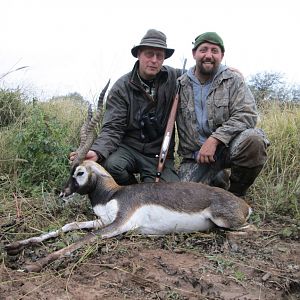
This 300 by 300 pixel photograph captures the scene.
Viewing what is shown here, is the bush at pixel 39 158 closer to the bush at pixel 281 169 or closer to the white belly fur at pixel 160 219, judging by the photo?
the white belly fur at pixel 160 219

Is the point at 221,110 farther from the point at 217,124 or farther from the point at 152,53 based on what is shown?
the point at 152,53

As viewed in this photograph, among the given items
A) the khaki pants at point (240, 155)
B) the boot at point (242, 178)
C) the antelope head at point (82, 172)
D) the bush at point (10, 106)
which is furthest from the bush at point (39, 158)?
the bush at point (10, 106)

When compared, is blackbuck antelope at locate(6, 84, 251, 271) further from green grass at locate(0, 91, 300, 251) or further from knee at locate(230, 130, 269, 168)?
knee at locate(230, 130, 269, 168)

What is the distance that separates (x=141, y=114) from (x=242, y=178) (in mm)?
1525

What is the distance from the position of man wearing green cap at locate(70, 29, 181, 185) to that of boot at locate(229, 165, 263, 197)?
0.74m

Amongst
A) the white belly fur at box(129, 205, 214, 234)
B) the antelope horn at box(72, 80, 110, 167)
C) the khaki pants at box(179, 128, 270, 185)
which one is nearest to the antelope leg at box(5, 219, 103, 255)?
the white belly fur at box(129, 205, 214, 234)

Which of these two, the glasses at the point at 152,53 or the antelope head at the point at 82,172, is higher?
the glasses at the point at 152,53

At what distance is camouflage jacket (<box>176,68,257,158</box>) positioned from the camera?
17.5 ft

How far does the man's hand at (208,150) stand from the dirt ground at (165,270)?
105cm

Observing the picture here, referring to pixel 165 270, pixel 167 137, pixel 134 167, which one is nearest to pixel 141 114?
pixel 167 137

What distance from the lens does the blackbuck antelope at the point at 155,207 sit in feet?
14.6

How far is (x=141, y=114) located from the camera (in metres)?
5.86

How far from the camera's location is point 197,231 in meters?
4.57

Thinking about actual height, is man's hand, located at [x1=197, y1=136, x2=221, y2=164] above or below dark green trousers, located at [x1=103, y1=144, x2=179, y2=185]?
above
